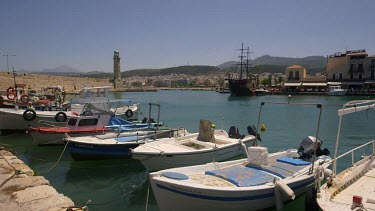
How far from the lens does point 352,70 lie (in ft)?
296

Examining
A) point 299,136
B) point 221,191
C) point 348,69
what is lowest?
point 299,136

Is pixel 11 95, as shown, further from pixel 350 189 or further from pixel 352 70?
pixel 352 70

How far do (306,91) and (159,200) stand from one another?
307ft

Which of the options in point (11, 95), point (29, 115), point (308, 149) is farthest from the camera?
point (11, 95)

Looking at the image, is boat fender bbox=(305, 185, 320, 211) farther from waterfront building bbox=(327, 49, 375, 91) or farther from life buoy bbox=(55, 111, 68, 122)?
waterfront building bbox=(327, 49, 375, 91)

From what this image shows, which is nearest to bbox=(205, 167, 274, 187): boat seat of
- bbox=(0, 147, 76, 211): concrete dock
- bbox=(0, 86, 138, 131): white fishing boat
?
bbox=(0, 147, 76, 211): concrete dock

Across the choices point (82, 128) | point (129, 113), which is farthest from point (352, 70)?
point (82, 128)

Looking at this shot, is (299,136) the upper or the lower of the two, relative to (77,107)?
lower

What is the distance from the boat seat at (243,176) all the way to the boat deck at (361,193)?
2.07 m

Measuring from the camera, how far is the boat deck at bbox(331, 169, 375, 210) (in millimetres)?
7289

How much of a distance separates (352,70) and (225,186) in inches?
3728

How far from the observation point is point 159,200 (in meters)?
8.98

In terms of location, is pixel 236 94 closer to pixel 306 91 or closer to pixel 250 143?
pixel 306 91

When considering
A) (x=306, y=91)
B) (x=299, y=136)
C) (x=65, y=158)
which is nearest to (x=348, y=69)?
(x=306, y=91)
